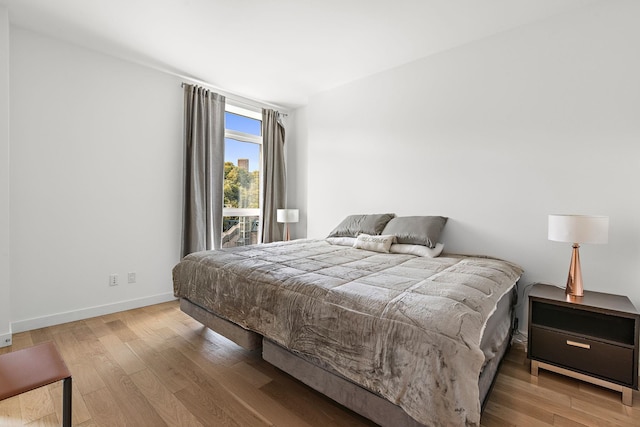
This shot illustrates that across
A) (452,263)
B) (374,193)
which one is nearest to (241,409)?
(452,263)

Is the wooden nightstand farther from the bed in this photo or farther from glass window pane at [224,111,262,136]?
glass window pane at [224,111,262,136]

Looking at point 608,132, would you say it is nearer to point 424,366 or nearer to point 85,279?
point 424,366

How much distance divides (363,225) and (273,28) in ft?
6.86

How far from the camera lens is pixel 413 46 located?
9.57 ft

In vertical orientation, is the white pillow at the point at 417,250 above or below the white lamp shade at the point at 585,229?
below

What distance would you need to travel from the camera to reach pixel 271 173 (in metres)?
4.52

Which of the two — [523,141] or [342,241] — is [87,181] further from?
[523,141]

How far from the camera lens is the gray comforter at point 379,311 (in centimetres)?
112

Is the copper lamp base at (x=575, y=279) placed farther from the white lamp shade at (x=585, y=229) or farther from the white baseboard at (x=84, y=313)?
the white baseboard at (x=84, y=313)

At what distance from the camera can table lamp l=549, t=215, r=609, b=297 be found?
6.16 feet

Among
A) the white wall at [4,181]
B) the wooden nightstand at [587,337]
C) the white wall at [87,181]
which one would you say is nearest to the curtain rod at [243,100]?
the white wall at [87,181]

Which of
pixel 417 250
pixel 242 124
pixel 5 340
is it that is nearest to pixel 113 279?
pixel 5 340

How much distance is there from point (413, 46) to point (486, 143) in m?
1.20

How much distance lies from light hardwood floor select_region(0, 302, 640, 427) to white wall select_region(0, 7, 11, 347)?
0.81 ft
